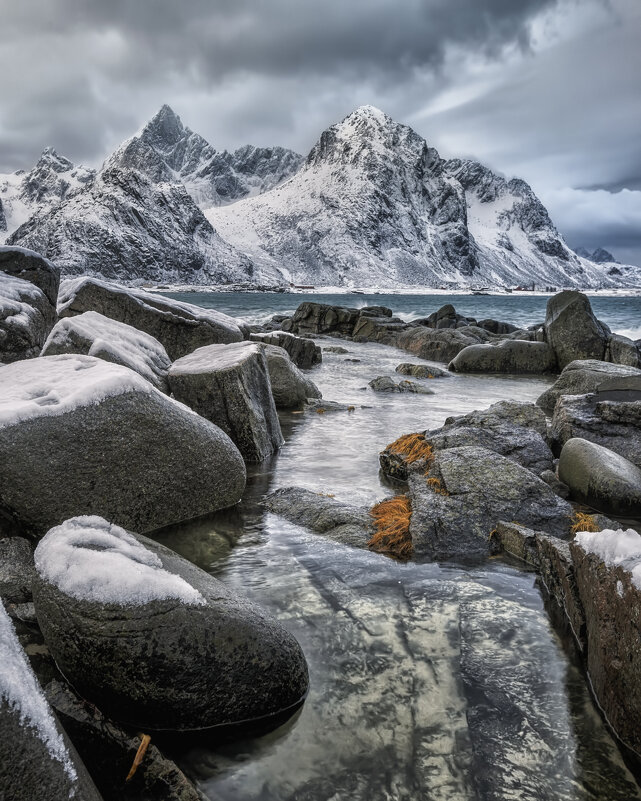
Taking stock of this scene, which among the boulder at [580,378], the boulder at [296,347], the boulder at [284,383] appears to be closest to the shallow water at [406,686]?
the boulder at [284,383]

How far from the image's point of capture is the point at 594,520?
214 inches

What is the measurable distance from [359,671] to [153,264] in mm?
174198

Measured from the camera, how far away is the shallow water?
2.64 metres

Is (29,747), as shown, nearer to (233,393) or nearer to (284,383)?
(233,393)

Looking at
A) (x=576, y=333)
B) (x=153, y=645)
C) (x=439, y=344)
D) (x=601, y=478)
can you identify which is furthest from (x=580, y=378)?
(x=439, y=344)

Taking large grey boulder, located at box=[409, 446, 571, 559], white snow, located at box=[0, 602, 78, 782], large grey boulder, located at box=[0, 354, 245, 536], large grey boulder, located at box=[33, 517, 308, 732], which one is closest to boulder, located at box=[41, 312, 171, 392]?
large grey boulder, located at box=[0, 354, 245, 536]

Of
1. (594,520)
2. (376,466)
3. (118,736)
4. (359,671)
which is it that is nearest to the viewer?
(118,736)

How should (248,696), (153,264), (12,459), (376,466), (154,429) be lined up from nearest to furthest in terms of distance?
(248,696) → (12,459) → (154,429) → (376,466) → (153,264)

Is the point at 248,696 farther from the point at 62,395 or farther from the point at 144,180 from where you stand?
the point at 144,180

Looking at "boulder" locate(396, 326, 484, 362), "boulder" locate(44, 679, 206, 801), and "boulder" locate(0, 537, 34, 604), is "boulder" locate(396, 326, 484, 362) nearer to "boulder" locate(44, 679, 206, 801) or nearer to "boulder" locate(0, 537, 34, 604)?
"boulder" locate(0, 537, 34, 604)

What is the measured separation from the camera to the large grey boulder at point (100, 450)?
14.0ft

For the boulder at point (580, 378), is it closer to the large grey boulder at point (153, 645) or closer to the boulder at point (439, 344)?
the large grey boulder at point (153, 645)

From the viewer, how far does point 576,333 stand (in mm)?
19500

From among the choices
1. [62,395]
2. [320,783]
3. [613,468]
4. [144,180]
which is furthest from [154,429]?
[144,180]
